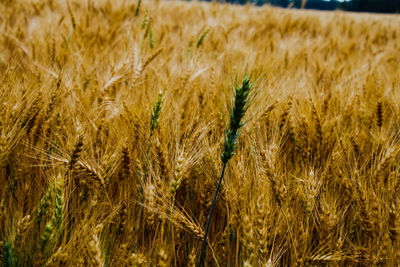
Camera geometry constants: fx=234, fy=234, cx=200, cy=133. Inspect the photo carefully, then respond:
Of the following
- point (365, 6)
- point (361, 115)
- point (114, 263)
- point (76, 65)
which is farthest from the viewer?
point (365, 6)

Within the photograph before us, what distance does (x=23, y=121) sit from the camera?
2.55 ft

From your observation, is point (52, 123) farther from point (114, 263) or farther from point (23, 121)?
point (114, 263)

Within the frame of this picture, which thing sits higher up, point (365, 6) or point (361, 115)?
point (365, 6)

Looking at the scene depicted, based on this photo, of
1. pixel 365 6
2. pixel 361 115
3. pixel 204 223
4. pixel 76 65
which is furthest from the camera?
pixel 365 6

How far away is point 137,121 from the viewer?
0.84 metres

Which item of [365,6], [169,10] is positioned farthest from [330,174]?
[365,6]

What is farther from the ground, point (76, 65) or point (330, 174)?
point (76, 65)

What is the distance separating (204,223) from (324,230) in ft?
1.16

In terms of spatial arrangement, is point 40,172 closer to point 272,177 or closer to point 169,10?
point 272,177

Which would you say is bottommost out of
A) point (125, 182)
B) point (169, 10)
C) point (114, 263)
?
point (114, 263)

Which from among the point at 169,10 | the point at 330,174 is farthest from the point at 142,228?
the point at 169,10

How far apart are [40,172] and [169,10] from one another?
149 inches

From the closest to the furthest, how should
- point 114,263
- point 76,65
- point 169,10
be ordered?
point 114,263, point 76,65, point 169,10

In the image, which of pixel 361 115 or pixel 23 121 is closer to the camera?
pixel 23 121
